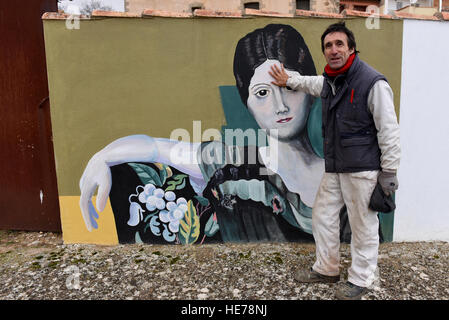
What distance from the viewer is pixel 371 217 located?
244 centimetres

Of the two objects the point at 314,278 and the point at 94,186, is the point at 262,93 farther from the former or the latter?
the point at 94,186

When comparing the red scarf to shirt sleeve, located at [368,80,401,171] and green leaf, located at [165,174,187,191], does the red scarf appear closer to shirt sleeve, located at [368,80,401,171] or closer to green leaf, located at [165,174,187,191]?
shirt sleeve, located at [368,80,401,171]

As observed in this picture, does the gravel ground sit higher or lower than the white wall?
lower

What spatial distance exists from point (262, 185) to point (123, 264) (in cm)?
160

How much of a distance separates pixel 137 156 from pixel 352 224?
2172 millimetres

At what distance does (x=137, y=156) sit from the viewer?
10.8 feet

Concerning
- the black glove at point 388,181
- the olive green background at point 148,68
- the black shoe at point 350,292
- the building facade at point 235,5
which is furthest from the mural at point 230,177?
the building facade at point 235,5

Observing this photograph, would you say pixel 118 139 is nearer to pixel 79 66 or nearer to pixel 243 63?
pixel 79 66

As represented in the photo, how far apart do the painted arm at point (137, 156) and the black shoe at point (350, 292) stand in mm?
1666

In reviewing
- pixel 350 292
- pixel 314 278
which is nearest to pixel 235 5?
pixel 314 278

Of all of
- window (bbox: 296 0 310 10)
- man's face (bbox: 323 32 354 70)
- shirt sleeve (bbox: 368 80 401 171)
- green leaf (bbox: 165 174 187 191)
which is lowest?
green leaf (bbox: 165 174 187 191)

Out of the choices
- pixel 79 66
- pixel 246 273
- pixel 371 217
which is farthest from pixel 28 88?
pixel 371 217

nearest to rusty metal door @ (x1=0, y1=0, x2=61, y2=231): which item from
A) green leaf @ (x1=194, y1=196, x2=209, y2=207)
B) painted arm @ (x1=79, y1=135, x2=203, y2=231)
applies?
painted arm @ (x1=79, y1=135, x2=203, y2=231)

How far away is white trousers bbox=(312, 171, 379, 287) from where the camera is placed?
2426 millimetres
